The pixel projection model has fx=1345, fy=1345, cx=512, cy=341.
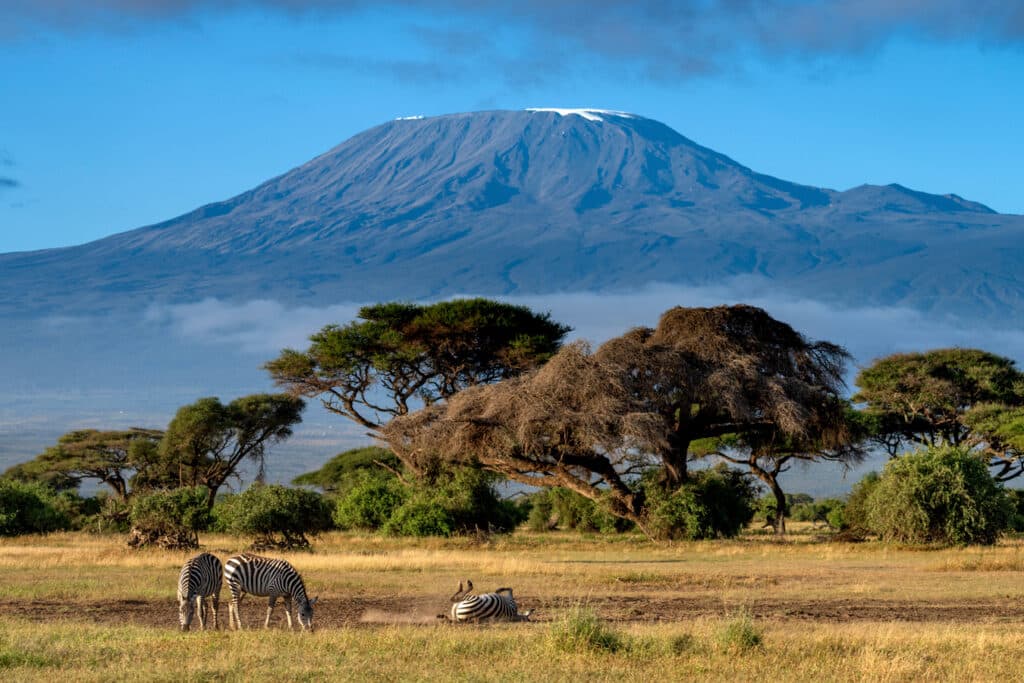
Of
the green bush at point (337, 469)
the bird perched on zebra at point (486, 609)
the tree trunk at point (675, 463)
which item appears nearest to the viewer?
the bird perched on zebra at point (486, 609)

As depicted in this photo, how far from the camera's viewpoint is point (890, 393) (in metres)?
61.5

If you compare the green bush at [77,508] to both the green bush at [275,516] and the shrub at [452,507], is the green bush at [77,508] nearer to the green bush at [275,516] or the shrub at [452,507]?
the shrub at [452,507]

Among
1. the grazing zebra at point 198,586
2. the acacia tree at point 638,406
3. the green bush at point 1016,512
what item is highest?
the acacia tree at point 638,406

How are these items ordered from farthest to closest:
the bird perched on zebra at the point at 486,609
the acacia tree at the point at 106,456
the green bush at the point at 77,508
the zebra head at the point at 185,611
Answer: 1. the acacia tree at the point at 106,456
2. the green bush at the point at 77,508
3. the bird perched on zebra at the point at 486,609
4. the zebra head at the point at 185,611

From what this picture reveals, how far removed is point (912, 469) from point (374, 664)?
30.4 m

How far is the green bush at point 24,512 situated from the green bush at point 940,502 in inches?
1220

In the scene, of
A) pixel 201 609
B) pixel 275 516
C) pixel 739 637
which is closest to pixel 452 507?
pixel 275 516

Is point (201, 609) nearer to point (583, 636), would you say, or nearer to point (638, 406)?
point (583, 636)

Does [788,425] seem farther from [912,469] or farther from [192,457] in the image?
[192,457]

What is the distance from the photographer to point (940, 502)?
42.2 metres

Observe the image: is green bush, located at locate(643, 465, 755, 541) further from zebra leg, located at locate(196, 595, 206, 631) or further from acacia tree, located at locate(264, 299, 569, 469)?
zebra leg, located at locate(196, 595, 206, 631)

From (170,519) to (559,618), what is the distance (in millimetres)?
25258

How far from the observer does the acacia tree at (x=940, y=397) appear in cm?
5928

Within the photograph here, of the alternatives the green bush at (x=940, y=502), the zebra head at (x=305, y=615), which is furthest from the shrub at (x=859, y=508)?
the zebra head at (x=305, y=615)
